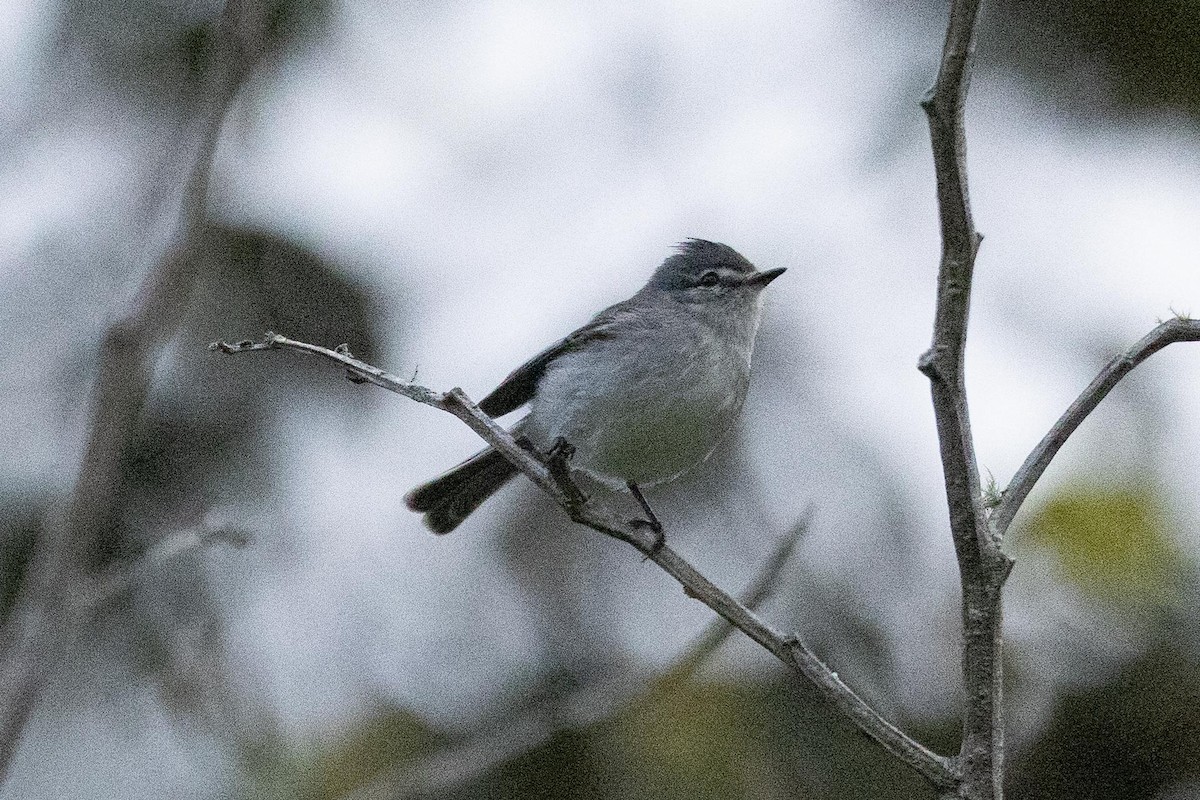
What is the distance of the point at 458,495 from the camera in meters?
5.04

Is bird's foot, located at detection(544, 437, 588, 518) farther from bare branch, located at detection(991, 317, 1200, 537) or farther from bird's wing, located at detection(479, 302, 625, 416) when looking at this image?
bird's wing, located at detection(479, 302, 625, 416)

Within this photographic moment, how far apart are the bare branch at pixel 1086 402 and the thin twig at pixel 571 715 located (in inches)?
31.1

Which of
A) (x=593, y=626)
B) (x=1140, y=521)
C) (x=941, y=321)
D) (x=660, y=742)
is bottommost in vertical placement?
(x=593, y=626)

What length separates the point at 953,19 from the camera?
1875 mm

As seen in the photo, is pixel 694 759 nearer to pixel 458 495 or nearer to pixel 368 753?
pixel 368 753

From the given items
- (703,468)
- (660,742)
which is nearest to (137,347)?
(660,742)

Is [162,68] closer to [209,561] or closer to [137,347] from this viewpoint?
[209,561]

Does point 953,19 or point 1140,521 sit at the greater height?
point 953,19

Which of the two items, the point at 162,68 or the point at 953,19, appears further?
the point at 162,68

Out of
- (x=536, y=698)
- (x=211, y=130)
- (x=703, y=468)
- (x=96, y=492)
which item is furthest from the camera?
(x=703, y=468)

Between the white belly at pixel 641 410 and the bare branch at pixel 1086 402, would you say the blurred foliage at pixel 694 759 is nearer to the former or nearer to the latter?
the white belly at pixel 641 410

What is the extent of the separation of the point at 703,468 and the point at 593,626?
1212 millimetres

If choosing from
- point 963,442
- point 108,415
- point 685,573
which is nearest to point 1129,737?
point 685,573

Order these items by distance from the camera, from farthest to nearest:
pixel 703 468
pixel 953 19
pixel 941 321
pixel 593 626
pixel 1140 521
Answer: pixel 703 468 → pixel 593 626 → pixel 1140 521 → pixel 941 321 → pixel 953 19
